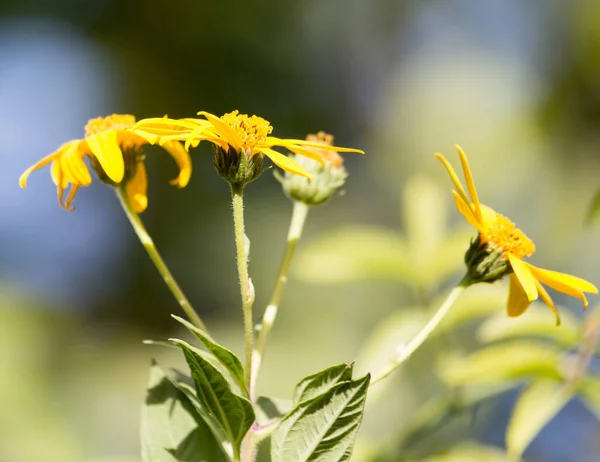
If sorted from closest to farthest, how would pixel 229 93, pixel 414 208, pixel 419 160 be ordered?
pixel 414 208
pixel 419 160
pixel 229 93

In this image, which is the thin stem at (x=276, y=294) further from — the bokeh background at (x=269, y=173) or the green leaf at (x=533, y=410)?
the bokeh background at (x=269, y=173)

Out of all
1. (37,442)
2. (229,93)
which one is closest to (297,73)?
(229,93)

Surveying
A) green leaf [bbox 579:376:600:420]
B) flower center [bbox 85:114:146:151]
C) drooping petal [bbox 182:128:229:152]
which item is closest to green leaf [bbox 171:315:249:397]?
drooping petal [bbox 182:128:229:152]

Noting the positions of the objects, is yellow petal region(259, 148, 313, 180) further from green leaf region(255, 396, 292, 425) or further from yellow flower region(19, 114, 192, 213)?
green leaf region(255, 396, 292, 425)

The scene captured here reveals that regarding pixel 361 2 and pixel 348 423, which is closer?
pixel 348 423

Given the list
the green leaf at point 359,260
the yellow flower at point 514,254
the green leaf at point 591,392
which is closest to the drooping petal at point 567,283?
the yellow flower at point 514,254

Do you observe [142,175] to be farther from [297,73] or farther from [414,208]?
[297,73]

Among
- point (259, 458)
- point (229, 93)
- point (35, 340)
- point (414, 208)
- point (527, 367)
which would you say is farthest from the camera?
point (229, 93)
